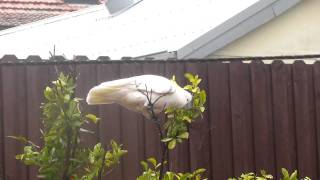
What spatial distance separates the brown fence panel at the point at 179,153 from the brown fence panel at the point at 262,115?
587 millimetres

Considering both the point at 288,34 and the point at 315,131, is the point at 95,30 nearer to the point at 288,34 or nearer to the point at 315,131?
the point at 288,34

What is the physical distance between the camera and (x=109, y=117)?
16.1ft

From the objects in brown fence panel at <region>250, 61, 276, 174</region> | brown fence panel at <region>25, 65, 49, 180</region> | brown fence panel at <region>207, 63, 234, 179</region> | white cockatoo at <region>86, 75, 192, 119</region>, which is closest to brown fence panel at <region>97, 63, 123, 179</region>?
brown fence panel at <region>25, 65, 49, 180</region>

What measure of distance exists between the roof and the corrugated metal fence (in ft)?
3.18

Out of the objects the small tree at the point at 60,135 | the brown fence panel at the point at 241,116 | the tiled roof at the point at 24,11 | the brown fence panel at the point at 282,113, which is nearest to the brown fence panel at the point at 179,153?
the brown fence panel at the point at 241,116

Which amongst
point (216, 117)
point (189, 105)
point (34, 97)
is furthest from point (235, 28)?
point (189, 105)

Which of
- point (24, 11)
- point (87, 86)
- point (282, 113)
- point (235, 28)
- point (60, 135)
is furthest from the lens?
point (24, 11)

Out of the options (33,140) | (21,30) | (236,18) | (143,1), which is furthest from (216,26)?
(21,30)

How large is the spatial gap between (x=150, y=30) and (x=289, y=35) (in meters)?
1.96

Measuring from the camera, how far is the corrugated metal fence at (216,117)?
15.6ft

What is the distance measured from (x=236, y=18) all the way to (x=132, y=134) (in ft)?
6.64

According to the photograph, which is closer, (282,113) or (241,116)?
(241,116)

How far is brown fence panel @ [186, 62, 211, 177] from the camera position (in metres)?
5.07

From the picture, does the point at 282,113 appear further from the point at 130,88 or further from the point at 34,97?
the point at 130,88
